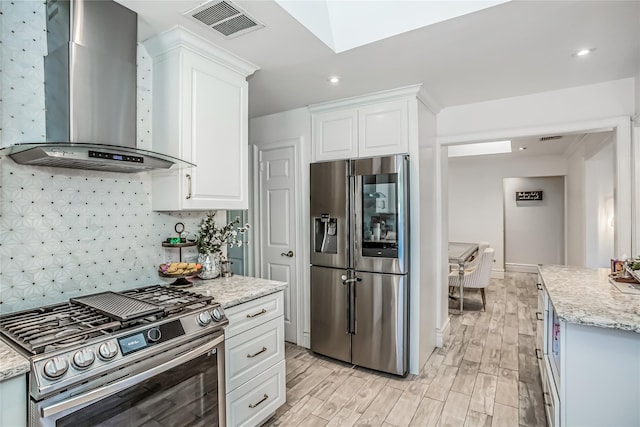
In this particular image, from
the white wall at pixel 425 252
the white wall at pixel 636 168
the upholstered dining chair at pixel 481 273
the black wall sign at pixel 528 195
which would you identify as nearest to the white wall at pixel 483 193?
the black wall sign at pixel 528 195

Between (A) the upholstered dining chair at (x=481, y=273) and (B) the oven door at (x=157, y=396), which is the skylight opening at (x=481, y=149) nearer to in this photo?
(A) the upholstered dining chair at (x=481, y=273)

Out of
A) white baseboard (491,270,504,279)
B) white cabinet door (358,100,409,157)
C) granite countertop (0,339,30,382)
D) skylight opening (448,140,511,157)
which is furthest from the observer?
white baseboard (491,270,504,279)

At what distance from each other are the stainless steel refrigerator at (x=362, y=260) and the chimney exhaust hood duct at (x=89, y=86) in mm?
1583

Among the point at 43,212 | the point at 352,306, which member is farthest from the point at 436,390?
the point at 43,212

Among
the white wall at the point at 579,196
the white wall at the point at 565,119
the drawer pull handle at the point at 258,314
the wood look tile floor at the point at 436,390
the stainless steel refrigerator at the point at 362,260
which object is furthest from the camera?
the white wall at the point at 579,196

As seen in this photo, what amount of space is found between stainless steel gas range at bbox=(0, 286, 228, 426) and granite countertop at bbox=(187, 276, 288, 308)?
0.49 feet

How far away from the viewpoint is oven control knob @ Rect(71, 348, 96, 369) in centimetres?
116

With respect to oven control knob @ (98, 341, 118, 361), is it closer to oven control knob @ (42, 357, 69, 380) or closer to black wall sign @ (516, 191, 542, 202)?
oven control knob @ (42, 357, 69, 380)

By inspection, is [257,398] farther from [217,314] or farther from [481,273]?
[481,273]

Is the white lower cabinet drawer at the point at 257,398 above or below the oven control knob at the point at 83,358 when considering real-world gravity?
below

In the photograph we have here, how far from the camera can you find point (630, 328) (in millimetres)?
1408

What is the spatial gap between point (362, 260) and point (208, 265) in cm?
126

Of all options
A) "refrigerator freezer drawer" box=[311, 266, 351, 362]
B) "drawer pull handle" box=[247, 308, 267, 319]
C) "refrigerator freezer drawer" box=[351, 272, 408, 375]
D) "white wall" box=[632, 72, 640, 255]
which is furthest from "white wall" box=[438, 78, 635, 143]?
"drawer pull handle" box=[247, 308, 267, 319]

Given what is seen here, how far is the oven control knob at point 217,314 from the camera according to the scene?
1669 mm
